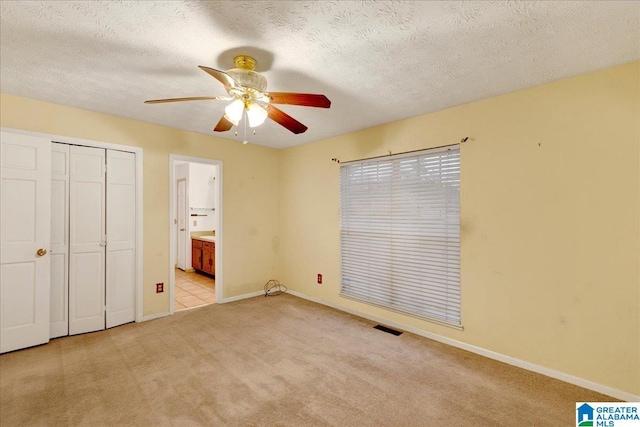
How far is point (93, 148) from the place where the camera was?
319 cm

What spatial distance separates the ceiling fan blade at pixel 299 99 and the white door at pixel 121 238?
2.38 meters

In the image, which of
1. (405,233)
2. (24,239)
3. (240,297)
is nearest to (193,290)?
(240,297)

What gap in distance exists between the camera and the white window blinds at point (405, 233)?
2975mm

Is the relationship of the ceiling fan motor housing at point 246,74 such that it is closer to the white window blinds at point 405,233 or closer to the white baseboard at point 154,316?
the white window blinds at point 405,233

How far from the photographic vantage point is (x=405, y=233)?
331 centimetres

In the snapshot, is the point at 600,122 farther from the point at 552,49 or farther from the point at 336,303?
the point at 336,303

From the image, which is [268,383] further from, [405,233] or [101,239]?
[101,239]

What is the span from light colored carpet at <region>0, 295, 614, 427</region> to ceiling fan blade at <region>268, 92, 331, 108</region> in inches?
82.3

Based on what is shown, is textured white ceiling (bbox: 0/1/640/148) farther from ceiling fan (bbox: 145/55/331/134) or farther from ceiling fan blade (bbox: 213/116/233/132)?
ceiling fan blade (bbox: 213/116/233/132)

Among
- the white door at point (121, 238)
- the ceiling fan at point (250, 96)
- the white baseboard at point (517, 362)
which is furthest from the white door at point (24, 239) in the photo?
the white baseboard at point (517, 362)

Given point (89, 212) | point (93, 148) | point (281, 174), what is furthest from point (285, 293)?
point (93, 148)

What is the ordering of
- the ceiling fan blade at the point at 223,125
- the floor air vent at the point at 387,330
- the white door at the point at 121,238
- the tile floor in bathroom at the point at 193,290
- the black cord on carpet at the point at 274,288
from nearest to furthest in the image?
the ceiling fan blade at the point at 223,125, the floor air vent at the point at 387,330, the white door at the point at 121,238, the tile floor in bathroom at the point at 193,290, the black cord on carpet at the point at 274,288

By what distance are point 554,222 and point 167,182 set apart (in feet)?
13.6

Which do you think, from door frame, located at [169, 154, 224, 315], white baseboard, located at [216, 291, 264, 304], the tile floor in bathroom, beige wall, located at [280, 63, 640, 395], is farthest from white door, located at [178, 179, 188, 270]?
beige wall, located at [280, 63, 640, 395]
